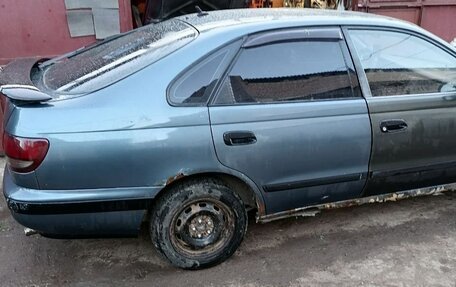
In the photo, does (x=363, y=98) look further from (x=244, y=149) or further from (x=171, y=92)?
(x=171, y=92)

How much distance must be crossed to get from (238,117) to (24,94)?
120cm

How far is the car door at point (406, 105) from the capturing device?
296cm

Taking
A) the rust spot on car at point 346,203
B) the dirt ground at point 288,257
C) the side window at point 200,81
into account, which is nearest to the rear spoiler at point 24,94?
the side window at point 200,81

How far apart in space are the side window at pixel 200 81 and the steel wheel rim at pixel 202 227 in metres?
0.63

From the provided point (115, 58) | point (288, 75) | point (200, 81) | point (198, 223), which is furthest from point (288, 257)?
point (115, 58)

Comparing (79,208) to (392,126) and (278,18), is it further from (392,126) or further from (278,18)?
(392,126)

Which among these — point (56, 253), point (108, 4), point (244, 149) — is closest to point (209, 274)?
point (244, 149)

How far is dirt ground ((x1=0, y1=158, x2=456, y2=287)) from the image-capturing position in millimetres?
2785

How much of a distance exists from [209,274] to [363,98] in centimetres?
153

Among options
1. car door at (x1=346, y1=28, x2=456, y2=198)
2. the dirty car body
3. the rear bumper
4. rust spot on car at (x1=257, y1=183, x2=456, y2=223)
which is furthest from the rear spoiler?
car door at (x1=346, y1=28, x2=456, y2=198)

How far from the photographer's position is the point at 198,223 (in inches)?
110

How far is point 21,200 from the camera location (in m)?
2.46

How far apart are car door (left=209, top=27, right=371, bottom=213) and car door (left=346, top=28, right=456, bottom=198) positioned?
0.13m

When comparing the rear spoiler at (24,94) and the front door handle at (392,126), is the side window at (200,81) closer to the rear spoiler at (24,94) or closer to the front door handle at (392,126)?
the rear spoiler at (24,94)
